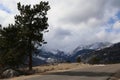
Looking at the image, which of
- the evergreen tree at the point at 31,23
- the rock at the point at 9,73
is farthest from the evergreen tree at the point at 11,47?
the rock at the point at 9,73

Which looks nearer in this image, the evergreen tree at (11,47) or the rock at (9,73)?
the rock at (9,73)

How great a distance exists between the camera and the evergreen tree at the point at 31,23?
5556cm

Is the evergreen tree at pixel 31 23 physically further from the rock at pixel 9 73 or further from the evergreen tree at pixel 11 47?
the rock at pixel 9 73

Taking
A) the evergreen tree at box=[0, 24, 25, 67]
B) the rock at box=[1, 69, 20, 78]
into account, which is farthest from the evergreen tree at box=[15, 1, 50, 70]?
the rock at box=[1, 69, 20, 78]

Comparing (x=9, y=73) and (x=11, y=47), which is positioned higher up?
(x=11, y=47)

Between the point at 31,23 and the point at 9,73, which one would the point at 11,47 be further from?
the point at 9,73

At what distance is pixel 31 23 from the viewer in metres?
55.8

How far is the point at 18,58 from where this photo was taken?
199 feet

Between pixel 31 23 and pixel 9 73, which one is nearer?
pixel 9 73

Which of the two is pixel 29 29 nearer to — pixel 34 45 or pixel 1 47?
pixel 34 45

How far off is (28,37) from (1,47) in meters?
11.4

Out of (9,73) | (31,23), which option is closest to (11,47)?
(31,23)

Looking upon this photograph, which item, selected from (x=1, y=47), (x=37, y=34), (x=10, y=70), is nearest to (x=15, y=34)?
(x=1, y=47)

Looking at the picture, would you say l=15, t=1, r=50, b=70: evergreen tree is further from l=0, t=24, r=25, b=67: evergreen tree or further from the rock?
the rock
